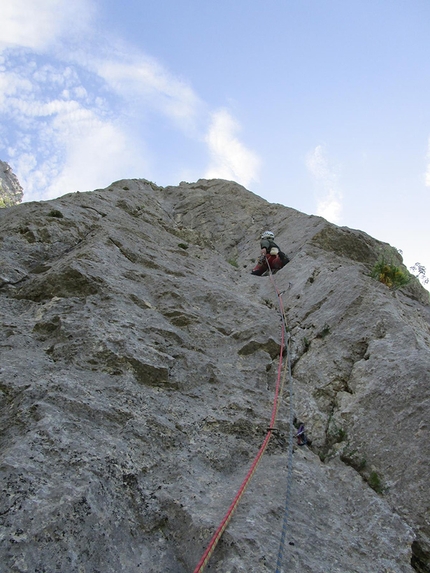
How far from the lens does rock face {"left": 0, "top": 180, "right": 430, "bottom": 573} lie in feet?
13.4

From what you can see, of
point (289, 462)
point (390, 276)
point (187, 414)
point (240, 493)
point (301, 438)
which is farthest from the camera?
point (390, 276)

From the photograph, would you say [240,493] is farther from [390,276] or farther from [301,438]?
[390,276]

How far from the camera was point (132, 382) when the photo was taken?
620cm

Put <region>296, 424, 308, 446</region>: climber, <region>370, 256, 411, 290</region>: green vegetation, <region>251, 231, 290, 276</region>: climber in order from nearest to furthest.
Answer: <region>296, 424, 308, 446</region>: climber < <region>370, 256, 411, 290</region>: green vegetation < <region>251, 231, 290, 276</region>: climber

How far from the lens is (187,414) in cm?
604

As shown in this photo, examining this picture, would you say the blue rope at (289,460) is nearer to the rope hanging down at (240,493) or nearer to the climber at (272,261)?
the rope hanging down at (240,493)

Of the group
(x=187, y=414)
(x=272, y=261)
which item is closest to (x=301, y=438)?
(x=187, y=414)

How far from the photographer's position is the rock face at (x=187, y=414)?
13.4 feet

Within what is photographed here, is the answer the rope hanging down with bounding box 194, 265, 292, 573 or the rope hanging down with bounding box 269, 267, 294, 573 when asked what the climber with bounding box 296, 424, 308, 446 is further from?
the rope hanging down with bounding box 194, 265, 292, 573

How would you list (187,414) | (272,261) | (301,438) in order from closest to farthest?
(187,414), (301,438), (272,261)

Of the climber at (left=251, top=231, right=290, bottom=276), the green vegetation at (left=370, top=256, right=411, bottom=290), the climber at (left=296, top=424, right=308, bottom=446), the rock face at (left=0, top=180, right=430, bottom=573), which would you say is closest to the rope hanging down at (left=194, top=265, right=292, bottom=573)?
the rock face at (left=0, top=180, right=430, bottom=573)

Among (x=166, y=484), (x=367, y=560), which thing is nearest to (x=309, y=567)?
(x=367, y=560)

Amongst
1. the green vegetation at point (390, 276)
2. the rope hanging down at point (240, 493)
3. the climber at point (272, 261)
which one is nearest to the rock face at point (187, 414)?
the rope hanging down at point (240, 493)

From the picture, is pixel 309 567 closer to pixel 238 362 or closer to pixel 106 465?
pixel 106 465
